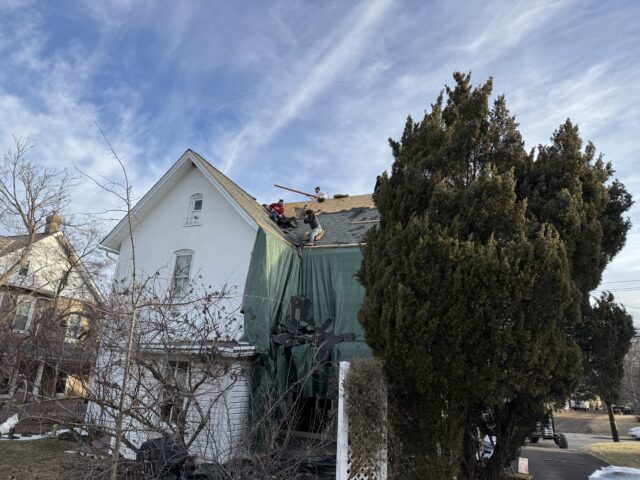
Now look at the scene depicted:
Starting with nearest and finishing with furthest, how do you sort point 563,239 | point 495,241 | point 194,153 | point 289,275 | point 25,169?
point 495,241 → point 563,239 → point 289,275 → point 194,153 → point 25,169

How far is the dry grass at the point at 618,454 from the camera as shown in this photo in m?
17.2

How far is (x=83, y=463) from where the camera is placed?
5699mm

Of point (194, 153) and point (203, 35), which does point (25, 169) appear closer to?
point (194, 153)

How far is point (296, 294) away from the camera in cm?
1252

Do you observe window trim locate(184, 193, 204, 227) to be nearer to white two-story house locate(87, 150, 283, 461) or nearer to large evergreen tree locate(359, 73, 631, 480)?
white two-story house locate(87, 150, 283, 461)

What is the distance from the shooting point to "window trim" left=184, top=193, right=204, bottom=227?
1330 cm

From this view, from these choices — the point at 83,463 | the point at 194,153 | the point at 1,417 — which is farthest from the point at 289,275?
the point at 1,417

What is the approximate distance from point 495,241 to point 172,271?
32.6 feet

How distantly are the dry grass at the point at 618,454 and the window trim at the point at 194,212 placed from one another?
59.8 feet

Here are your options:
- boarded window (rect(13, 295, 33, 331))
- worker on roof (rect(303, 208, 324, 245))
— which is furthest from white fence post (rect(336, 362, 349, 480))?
boarded window (rect(13, 295, 33, 331))

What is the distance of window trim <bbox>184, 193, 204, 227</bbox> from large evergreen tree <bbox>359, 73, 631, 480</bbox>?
7158mm

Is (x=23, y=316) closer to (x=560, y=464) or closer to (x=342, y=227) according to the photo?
(x=342, y=227)

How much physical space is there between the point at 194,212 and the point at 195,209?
0.11 metres

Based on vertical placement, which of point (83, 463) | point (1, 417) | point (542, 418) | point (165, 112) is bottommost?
point (1, 417)
